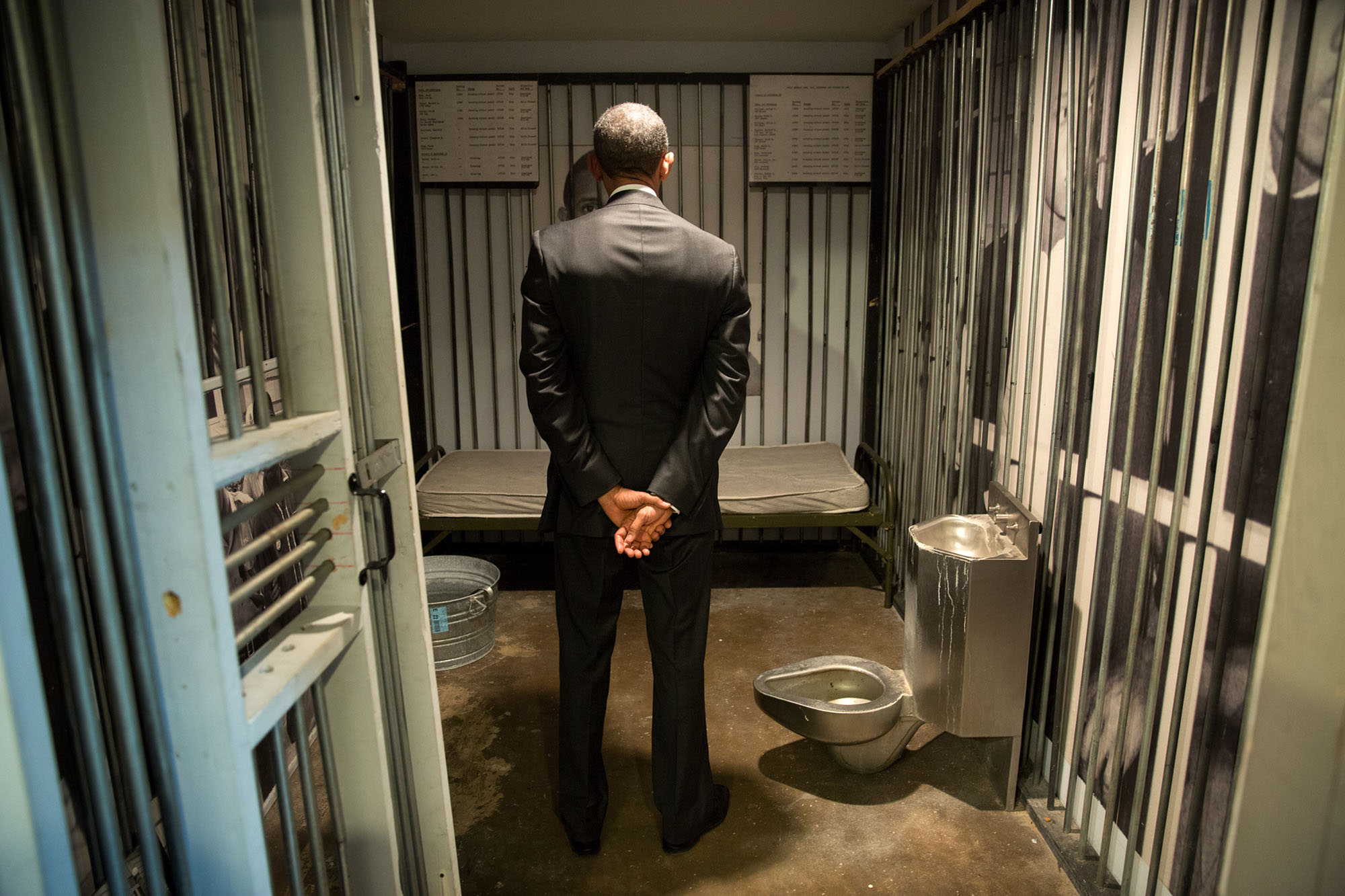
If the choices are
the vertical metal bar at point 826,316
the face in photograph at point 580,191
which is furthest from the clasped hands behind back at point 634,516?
the vertical metal bar at point 826,316

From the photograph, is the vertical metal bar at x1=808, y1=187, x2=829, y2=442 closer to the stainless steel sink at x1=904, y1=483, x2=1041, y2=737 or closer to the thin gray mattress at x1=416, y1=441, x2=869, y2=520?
the thin gray mattress at x1=416, y1=441, x2=869, y2=520

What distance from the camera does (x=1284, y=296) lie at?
4.82 ft

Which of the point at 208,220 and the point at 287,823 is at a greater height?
the point at 208,220

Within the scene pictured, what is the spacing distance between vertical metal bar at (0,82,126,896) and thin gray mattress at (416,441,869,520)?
292cm

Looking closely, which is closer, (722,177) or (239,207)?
(239,207)

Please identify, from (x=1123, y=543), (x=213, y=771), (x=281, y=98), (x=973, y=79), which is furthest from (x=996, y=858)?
(x=973, y=79)

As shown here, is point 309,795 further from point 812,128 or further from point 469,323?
point 812,128

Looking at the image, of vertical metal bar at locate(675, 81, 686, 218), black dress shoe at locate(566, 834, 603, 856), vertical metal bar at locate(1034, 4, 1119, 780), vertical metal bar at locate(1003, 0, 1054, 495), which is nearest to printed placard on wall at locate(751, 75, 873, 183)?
vertical metal bar at locate(675, 81, 686, 218)

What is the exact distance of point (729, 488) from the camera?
399 centimetres

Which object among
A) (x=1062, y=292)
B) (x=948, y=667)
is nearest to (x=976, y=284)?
(x=1062, y=292)

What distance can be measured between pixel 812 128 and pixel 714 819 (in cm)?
344

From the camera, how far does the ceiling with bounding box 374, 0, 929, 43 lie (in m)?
3.61

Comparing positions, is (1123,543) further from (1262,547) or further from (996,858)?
(996,858)

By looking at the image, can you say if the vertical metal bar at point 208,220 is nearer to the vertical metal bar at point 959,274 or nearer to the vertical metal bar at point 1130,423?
the vertical metal bar at point 1130,423
